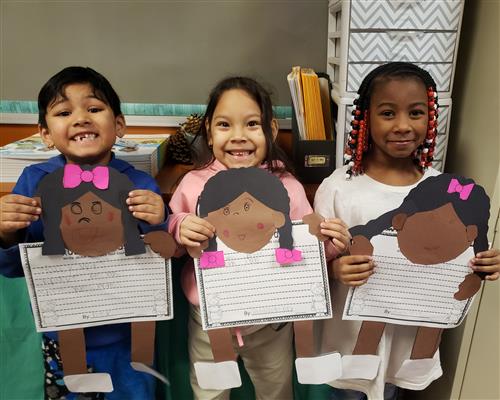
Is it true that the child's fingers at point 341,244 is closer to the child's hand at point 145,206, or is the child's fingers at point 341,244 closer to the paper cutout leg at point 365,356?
the paper cutout leg at point 365,356

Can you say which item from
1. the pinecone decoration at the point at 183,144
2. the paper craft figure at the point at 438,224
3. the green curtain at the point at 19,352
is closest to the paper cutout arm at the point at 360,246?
the paper craft figure at the point at 438,224

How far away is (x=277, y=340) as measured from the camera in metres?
1.10

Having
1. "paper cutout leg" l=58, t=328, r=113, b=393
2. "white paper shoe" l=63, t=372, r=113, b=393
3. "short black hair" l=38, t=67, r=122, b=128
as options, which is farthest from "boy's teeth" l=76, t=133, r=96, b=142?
"white paper shoe" l=63, t=372, r=113, b=393

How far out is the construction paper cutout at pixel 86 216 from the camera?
838mm

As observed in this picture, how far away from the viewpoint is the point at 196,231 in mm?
872

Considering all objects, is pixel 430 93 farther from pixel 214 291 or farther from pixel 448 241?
pixel 214 291

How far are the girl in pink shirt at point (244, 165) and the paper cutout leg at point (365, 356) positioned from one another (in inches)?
7.3

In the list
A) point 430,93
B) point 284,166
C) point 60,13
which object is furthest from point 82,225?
point 60,13

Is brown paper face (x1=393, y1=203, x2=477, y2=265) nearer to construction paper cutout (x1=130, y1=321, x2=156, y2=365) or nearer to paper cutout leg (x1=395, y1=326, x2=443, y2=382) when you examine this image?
paper cutout leg (x1=395, y1=326, x2=443, y2=382)

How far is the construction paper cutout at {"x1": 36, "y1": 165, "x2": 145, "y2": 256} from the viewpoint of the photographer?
2.75 feet

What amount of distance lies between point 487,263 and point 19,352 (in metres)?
1.33

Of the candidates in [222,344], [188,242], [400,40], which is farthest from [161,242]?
[400,40]

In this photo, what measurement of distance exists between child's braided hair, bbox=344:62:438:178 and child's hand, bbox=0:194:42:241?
0.71 m

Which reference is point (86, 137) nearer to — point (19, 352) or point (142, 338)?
point (142, 338)
